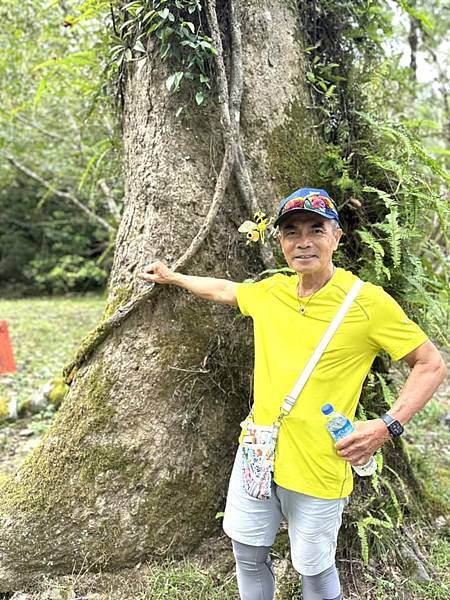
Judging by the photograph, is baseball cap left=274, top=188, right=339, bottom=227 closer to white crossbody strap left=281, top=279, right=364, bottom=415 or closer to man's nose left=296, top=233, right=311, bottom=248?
man's nose left=296, top=233, right=311, bottom=248

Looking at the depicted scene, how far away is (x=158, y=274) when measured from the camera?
9.45 feet

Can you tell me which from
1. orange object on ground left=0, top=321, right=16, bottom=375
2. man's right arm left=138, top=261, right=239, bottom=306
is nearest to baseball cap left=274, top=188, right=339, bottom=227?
man's right arm left=138, top=261, right=239, bottom=306

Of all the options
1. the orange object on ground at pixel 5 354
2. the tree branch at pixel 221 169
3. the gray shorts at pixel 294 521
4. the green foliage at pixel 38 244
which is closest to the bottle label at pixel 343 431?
the gray shorts at pixel 294 521

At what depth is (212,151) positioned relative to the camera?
303cm

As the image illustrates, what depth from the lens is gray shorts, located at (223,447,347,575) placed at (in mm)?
2133

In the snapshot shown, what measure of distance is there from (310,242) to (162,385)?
1307 mm

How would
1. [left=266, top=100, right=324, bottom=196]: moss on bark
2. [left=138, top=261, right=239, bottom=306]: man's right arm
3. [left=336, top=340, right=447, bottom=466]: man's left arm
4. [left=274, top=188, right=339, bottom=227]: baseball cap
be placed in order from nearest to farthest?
[left=336, top=340, right=447, bottom=466]: man's left arm → [left=274, top=188, right=339, bottom=227]: baseball cap → [left=138, top=261, right=239, bottom=306]: man's right arm → [left=266, top=100, right=324, bottom=196]: moss on bark

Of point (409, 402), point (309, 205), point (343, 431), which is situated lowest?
point (343, 431)

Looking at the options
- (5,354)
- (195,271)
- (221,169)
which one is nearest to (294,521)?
(195,271)

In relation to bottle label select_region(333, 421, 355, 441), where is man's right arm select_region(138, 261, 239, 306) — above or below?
above

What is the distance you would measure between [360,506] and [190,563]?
39.6 inches

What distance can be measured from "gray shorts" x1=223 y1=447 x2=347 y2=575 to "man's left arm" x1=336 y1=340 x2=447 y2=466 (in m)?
0.25

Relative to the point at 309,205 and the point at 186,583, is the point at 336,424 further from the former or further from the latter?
the point at 186,583

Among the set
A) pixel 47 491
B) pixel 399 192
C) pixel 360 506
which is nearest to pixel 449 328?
pixel 399 192
